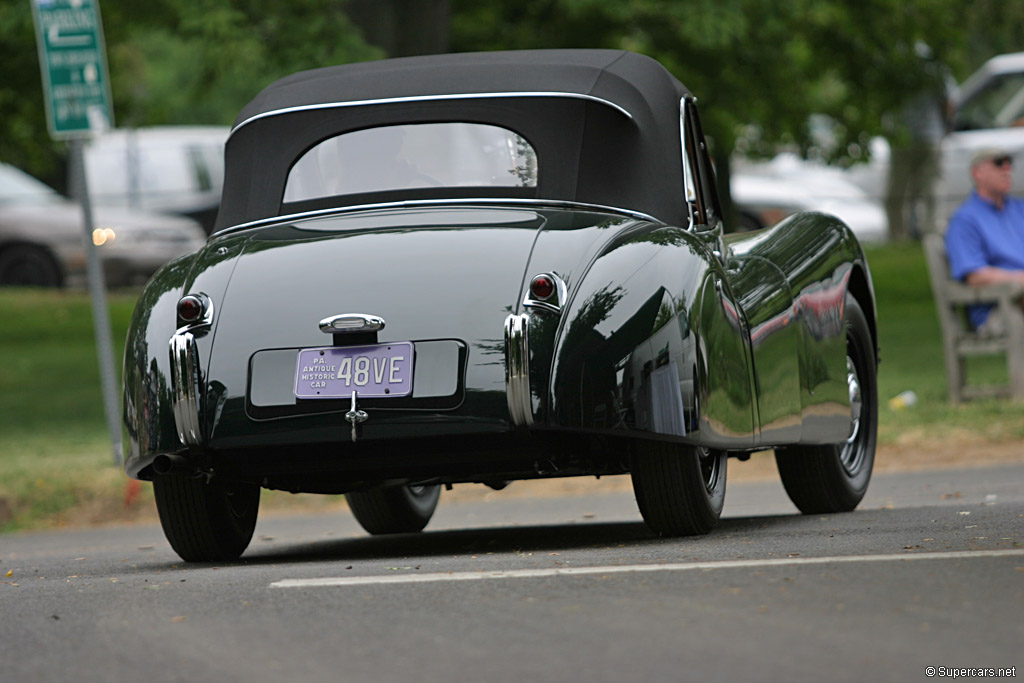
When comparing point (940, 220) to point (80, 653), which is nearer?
point (80, 653)

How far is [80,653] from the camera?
4188 millimetres

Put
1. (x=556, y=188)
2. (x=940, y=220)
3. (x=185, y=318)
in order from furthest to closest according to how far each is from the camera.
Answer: (x=940, y=220) < (x=556, y=188) < (x=185, y=318)

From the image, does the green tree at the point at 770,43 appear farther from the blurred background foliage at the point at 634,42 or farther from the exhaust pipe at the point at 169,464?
the exhaust pipe at the point at 169,464

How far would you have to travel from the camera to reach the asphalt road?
375 cm

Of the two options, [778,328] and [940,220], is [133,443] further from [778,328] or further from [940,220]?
[940,220]

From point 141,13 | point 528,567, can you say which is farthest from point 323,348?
point 141,13

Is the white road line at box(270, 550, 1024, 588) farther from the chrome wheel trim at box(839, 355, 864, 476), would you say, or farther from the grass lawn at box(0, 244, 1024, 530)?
the grass lawn at box(0, 244, 1024, 530)

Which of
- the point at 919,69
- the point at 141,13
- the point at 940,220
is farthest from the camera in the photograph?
the point at 940,220

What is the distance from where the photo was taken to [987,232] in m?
12.1

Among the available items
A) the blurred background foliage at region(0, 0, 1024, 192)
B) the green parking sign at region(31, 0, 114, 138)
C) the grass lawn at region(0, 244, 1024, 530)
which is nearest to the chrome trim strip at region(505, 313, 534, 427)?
the grass lawn at region(0, 244, 1024, 530)

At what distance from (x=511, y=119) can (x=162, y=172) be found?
71.2 feet

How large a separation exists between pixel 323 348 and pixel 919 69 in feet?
55.7

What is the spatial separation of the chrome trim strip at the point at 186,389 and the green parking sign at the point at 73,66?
545 centimetres

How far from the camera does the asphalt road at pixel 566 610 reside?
3.75 meters
